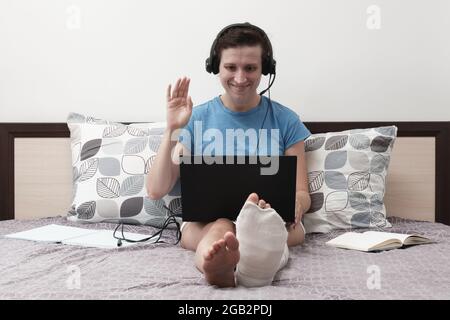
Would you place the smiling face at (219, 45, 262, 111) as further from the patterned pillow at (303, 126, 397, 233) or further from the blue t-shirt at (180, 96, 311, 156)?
the patterned pillow at (303, 126, 397, 233)

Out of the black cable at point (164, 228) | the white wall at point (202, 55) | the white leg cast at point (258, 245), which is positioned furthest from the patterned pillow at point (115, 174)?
the white leg cast at point (258, 245)

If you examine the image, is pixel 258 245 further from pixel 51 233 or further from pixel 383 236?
pixel 51 233

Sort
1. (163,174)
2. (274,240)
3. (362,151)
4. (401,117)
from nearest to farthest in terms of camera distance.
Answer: (274,240) → (163,174) → (362,151) → (401,117)

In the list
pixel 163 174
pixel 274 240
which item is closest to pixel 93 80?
pixel 163 174

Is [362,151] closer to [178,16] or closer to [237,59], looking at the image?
[237,59]

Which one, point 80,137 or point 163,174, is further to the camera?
point 80,137

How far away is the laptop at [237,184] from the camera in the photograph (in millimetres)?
1046

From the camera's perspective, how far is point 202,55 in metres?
1.76

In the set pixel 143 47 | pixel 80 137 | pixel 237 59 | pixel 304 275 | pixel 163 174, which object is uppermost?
pixel 143 47

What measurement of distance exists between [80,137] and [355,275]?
106 centimetres

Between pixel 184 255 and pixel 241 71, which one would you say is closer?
pixel 184 255

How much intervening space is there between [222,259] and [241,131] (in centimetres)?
60

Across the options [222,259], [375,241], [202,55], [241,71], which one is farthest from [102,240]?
[202,55]

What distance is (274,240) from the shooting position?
0.90 metres
